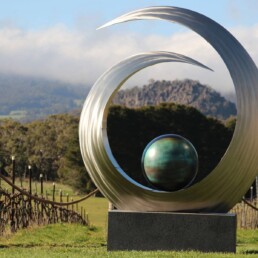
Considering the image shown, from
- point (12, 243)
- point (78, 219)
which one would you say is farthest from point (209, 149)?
point (12, 243)

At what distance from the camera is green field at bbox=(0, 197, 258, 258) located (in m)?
11.9

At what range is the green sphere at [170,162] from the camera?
12.8 metres

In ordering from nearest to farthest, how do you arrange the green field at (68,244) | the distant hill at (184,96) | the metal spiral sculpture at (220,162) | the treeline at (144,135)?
the green field at (68,244), the metal spiral sculpture at (220,162), the treeline at (144,135), the distant hill at (184,96)

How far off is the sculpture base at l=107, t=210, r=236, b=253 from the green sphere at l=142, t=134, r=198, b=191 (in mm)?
615

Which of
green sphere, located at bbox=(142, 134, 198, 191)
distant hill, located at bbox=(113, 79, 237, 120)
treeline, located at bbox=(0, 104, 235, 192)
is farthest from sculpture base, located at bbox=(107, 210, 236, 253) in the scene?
distant hill, located at bbox=(113, 79, 237, 120)

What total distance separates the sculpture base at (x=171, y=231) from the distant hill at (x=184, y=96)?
15040 centimetres

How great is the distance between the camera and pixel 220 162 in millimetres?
12297

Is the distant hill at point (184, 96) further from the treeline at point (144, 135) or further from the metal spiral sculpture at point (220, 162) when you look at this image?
the metal spiral sculpture at point (220, 162)

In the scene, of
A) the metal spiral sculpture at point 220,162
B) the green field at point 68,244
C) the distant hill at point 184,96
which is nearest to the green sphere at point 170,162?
the metal spiral sculpture at point 220,162

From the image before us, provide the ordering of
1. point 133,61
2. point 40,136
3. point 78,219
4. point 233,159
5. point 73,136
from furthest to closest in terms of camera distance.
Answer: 1. point 40,136
2. point 73,136
3. point 78,219
4. point 133,61
5. point 233,159

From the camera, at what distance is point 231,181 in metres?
12.6

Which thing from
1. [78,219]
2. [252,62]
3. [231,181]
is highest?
[252,62]

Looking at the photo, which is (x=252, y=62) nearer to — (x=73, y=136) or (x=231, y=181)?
A: (x=231, y=181)

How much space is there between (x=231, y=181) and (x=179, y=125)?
110 feet
